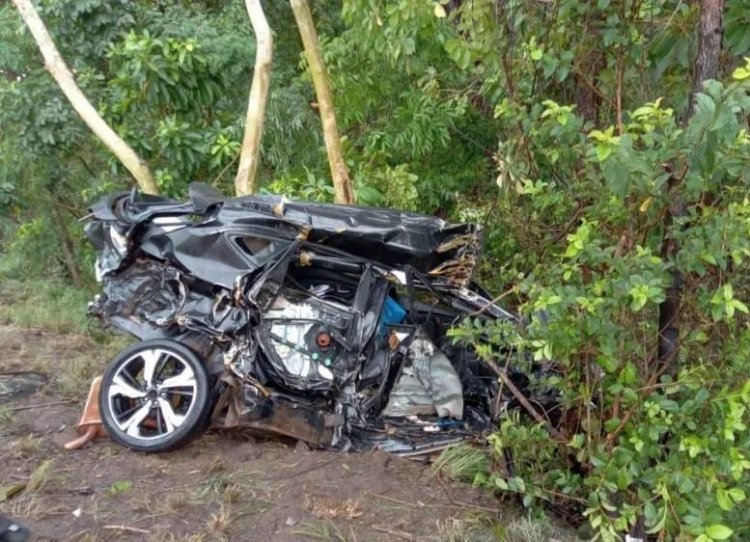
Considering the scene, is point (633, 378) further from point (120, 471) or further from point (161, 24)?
point (161, 24)

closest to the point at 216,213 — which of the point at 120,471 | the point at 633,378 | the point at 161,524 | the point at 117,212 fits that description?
the point at 117,212

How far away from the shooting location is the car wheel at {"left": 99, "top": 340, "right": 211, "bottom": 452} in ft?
17.3

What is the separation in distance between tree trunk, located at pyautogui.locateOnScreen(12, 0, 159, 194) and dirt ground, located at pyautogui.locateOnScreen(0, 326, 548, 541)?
3.10m

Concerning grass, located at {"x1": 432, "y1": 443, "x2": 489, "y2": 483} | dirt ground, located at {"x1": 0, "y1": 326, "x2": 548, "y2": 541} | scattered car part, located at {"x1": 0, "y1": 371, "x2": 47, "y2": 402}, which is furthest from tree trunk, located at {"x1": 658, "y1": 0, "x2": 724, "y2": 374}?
scattered car part, located at {"x1": 0, "y1": 371, "x2": 47, "y2": 402}

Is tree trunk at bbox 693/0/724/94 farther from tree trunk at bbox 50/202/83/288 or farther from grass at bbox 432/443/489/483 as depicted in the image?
tree trunk at bbox 50/202/83/288

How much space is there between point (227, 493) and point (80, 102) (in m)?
5.12

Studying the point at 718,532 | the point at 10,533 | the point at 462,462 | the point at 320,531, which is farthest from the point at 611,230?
the point at 10,533

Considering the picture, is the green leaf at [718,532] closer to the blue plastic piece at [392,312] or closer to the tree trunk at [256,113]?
the blue plastic piece at [392,312]

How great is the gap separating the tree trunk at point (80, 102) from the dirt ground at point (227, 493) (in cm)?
310

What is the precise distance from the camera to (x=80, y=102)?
818 centimetres

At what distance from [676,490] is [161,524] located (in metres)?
2.74

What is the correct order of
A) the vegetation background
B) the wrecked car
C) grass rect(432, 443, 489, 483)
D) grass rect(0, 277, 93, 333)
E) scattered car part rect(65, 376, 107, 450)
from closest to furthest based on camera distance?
the vegetation background, grass rect(432, 443, 489, 483), the wrecked car, scattered car part rect(65, 376, 107, 450), grass rect(0, 277, 93, 333)

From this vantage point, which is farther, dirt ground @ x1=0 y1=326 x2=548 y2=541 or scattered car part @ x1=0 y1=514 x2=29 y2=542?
dirt ground @ x1=0 y1=326 x2=548 y2=541

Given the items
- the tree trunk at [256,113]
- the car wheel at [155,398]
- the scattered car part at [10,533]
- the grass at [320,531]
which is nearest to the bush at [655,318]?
the grass at [320,531]
